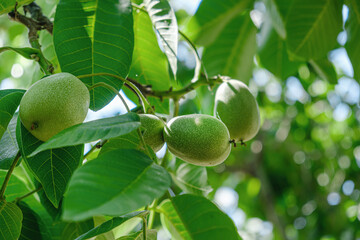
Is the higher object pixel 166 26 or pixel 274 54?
pixel 166 26

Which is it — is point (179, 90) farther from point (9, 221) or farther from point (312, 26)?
point (9, 221)

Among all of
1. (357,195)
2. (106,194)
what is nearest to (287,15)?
(106,194)

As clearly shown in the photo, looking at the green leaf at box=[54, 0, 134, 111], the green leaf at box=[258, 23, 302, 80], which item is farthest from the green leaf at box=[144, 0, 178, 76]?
the green leaf at box=[258, 23, 302, 80]

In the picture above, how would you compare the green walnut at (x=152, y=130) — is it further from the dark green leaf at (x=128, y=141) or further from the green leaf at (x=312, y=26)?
the green leaf at (x=312, y=26)

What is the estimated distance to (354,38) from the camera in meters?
1.39

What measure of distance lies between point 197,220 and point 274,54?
105 centimetres

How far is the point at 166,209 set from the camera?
3.53 feet

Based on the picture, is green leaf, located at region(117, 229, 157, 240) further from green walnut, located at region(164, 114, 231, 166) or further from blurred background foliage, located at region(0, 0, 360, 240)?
blurred background foliage, located at region(0, 0, 360, 240)

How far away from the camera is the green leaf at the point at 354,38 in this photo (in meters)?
1.38

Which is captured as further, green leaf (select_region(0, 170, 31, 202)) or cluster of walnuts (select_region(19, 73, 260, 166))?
green leaf (select_region(0, 170, 31, 202))

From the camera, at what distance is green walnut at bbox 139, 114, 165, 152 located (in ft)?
3.34

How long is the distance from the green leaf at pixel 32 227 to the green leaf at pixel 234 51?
3.05ft

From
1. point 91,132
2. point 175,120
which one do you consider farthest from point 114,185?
point 175,120

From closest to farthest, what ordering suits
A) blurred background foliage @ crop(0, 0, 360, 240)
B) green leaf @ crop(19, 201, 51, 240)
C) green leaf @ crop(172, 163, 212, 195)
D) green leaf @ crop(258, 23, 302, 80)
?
green leaf @ crop(19, 201, 51, 240), green leaf @ crop(172, 163, 212, 195), green leaf @ crop(258, 23, 302, 80), blurred background foliage @ crop(0, 0, 360, 240)
